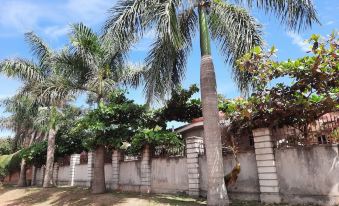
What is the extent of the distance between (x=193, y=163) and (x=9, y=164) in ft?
71.7

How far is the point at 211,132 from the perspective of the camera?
9898mm

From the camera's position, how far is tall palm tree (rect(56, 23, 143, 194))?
15703 mm

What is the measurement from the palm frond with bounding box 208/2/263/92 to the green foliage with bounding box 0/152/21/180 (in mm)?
22919

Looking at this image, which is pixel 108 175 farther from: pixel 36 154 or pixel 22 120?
pixel 22 120

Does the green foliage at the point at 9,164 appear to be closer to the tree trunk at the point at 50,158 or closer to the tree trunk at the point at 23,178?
the tree trunk at the point at 23,178

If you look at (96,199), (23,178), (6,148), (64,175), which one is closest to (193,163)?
(96,199)

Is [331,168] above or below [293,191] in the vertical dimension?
above

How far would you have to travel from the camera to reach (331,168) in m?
9.15

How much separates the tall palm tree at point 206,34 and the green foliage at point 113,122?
342 cm

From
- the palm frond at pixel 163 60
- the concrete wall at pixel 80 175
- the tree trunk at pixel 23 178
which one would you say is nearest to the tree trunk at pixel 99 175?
the concrete wall at pixel 80 175

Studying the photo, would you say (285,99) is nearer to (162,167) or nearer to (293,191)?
(293,191)

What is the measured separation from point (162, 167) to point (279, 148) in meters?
6.08

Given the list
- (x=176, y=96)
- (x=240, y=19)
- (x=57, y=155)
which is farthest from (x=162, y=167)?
(x=57, y=155)

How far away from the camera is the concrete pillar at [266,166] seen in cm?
1015
